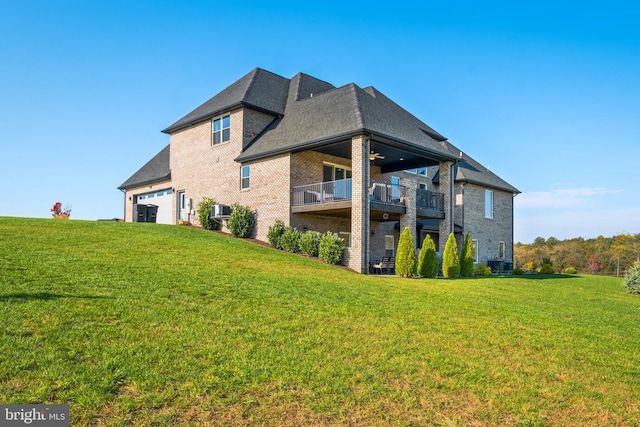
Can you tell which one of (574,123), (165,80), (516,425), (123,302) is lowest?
(516,425)

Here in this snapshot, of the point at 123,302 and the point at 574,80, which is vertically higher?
the point at 574,80

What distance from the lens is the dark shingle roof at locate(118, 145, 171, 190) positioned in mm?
28422

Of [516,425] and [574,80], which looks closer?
[516,425]

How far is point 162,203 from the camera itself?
28438 mm

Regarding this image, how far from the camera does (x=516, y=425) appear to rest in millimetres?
5043

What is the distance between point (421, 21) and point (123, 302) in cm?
1499

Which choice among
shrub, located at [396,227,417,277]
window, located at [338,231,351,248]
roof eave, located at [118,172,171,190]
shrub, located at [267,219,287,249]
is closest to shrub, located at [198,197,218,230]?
shrub, located at [267,219,287,249]

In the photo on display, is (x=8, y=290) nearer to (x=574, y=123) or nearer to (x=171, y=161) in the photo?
(x=574, y=123)

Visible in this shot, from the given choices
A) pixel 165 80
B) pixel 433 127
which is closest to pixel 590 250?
pixel 433 127

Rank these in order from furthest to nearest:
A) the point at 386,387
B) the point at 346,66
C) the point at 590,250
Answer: the point at 590,250, the point at 346,66, the point at 386,387

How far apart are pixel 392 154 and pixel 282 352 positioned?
16.5 meters

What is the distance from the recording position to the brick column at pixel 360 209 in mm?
17453

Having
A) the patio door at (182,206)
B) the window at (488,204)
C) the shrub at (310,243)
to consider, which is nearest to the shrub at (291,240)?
the shrub at (310,243)

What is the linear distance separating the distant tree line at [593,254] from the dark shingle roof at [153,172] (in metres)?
37.0
